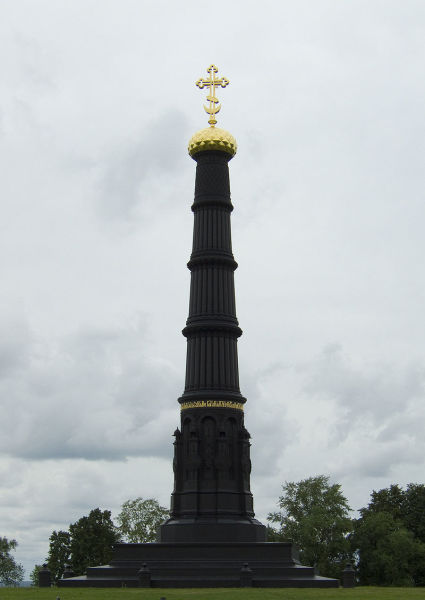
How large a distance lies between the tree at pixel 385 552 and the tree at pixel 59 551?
80.8 ft

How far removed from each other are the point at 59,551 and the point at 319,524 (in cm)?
2148

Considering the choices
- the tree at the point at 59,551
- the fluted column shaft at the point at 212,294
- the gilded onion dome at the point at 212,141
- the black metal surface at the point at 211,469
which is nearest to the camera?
the black metal surface at the point at 211,469

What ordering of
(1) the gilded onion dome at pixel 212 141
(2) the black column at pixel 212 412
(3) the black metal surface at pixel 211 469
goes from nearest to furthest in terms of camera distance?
1. (3) the black metal surface at pixel 211 469
2. (2) the black column at pixel 212 412
3. (1) the gilded onion dome at pixel 212 141

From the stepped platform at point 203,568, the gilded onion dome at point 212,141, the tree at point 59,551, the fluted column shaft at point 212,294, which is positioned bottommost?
the stepped platform at point 203,568

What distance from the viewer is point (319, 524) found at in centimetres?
6556

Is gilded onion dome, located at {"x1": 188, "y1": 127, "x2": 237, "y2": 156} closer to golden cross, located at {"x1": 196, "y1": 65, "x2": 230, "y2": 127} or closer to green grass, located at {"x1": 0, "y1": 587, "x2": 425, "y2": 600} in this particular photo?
golden cross, located at {"x1": 196, "y1": 65, "x2": 230, "y2": 127}

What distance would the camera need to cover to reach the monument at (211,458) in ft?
124

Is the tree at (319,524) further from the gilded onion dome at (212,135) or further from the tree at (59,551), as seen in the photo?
the gilded onion dome at (212,135)

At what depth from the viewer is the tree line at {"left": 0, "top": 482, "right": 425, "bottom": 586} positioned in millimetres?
65125

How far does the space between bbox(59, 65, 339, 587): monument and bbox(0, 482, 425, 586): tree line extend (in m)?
23.4

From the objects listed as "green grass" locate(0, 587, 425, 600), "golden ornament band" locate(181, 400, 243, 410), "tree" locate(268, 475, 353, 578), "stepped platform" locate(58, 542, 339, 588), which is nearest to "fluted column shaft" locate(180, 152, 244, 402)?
"golden ornament band" locate(181, 400, 243, 410)

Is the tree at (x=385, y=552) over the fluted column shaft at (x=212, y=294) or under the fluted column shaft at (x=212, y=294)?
under

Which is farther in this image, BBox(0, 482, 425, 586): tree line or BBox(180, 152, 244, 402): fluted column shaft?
BBox(0, 482, 425, 586): tree line

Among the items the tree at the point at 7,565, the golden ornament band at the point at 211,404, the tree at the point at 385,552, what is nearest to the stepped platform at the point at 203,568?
the golden ornament band at the point at 211,404
